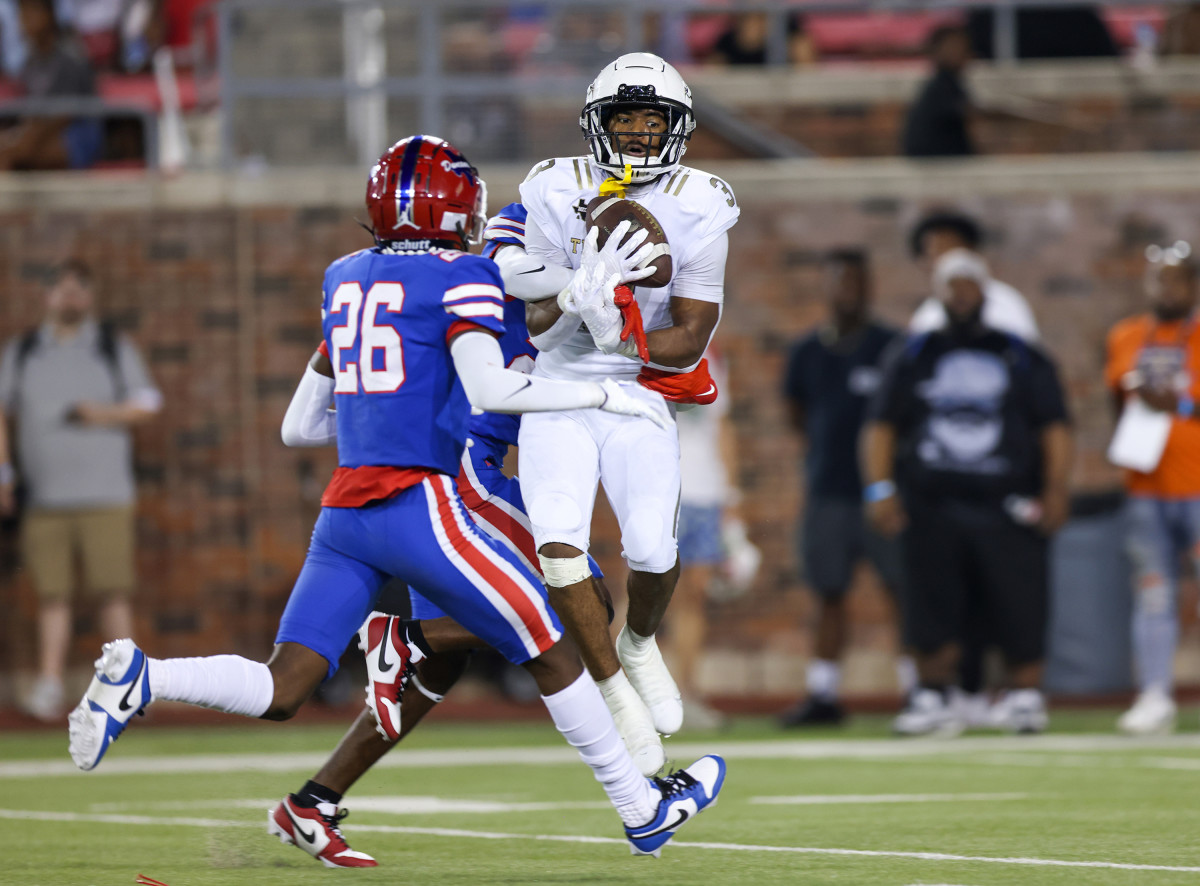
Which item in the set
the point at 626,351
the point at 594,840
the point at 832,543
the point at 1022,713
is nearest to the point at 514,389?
the point at 626,351

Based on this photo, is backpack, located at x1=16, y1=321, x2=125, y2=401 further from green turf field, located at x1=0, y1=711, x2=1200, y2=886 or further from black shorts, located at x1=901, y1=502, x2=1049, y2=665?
black shorts, located at x1=901, y1=502, x2=1049, y2=665

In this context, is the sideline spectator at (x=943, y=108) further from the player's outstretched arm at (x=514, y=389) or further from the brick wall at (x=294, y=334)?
the player's outstretched arm at (x=514, y=389)

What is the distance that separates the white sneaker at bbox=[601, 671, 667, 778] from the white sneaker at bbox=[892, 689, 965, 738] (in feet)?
13.5

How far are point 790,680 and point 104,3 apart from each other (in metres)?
6.82

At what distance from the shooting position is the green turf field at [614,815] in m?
5.06

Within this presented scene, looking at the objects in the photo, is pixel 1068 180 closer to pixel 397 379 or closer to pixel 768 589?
pixel 768 589

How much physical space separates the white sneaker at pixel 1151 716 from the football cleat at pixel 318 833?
4.78m

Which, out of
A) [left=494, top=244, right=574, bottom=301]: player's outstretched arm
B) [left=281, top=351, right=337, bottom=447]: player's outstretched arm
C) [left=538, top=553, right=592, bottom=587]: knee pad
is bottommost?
[left=538, top=553, right=592, bottom=587]: knee pad

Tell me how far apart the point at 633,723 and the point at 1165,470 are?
4867mm

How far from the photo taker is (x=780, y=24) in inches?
500

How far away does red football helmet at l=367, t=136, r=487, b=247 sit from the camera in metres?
5.07

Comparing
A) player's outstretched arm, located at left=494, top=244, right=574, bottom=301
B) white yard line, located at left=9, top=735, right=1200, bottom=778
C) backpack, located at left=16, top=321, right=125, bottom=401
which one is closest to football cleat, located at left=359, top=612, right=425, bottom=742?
player's outstretched arm, located at left=494, top=244, right=574, bottom=301

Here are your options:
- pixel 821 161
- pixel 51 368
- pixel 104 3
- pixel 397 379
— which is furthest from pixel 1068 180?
pixel 397 379

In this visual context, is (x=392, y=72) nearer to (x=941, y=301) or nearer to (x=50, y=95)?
(x=50, y=95)
